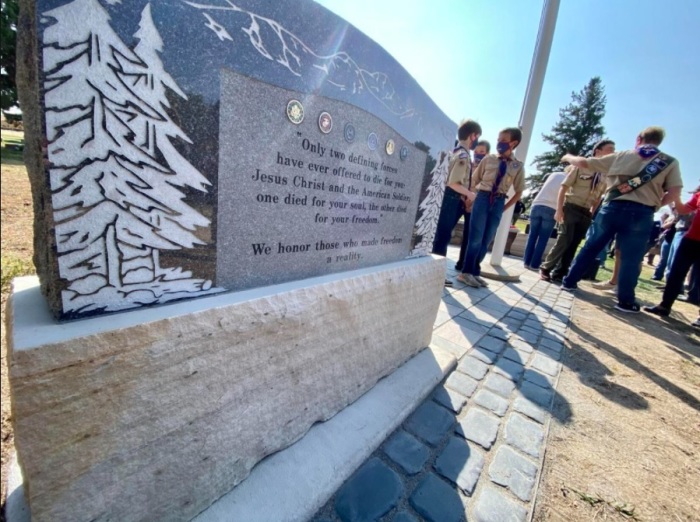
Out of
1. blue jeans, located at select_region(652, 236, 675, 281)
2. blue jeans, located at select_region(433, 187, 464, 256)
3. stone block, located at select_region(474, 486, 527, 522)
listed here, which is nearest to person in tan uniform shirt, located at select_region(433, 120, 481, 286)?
blue jeans, located at select_region(433, 187, 464, 256)

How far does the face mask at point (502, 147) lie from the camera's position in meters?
3.74

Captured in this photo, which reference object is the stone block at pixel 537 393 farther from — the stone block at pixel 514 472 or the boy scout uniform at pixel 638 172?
the boy scout uniform at pixel 638 172

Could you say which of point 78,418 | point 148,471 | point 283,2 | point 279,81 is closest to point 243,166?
point 279,81

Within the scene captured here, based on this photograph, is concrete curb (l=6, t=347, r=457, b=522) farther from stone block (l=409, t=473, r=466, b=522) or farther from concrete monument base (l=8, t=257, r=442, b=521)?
stone block (l=409, t=473, r=466, b=522)

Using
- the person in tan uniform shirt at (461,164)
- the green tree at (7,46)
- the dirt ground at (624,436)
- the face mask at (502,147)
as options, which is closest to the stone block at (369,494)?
the dirt ground at (624,436)

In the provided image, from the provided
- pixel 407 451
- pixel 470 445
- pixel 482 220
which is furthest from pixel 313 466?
pixel 482 220

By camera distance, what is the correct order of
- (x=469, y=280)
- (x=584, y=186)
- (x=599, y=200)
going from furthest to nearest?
(x=599, y=200)
(x=584, y=186)
(x=469, y=280)

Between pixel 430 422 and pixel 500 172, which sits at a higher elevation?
pixel 500 172

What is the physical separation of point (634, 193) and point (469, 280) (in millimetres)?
2186

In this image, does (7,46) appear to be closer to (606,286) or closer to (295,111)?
(295,111)

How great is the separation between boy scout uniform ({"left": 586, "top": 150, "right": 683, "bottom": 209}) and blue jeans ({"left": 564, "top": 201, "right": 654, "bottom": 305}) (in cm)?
8

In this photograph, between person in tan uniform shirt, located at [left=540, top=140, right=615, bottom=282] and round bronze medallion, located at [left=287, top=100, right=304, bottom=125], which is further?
person in tan uniform shirt, located at [left=540, top=140, right=615, bottom=282]

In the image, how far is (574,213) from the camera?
5055 millimetres

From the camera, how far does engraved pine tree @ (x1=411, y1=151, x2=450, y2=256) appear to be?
2186mm
